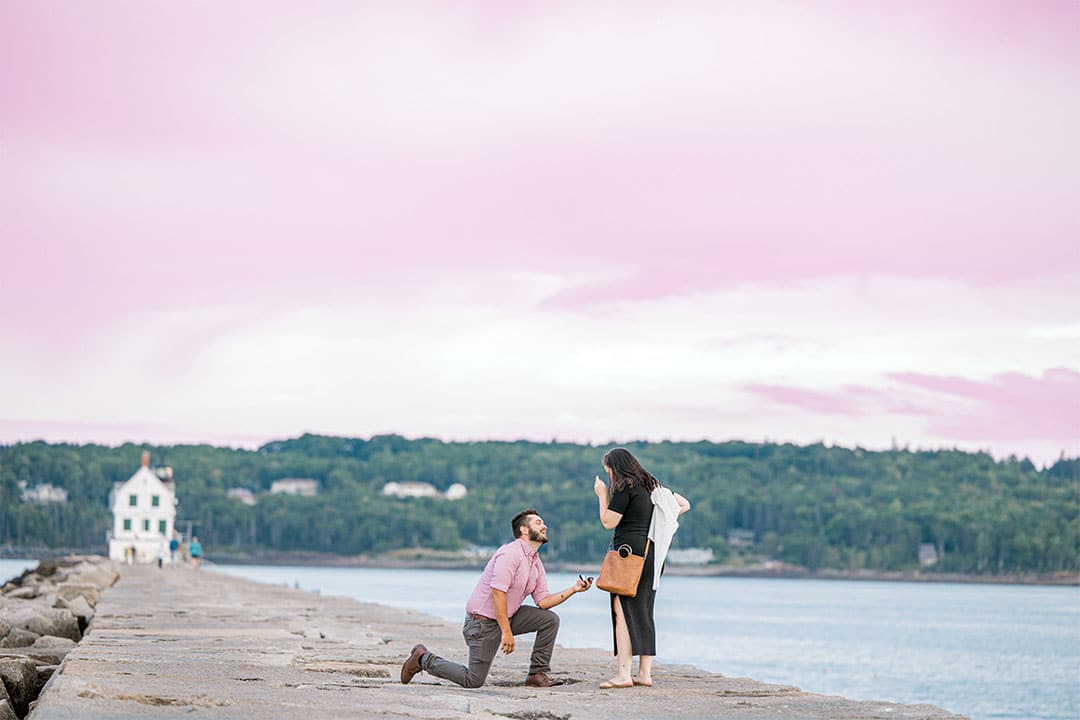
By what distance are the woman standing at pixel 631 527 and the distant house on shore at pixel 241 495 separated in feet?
603

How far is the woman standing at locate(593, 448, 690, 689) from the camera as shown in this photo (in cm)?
1046

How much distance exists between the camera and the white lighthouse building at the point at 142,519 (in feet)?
233

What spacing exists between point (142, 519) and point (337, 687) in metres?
64.6

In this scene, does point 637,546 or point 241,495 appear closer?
point 637,546

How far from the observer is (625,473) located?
1045 centimetres

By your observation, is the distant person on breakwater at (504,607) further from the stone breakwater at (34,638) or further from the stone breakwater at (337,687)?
the stone breakwater at (34,638)

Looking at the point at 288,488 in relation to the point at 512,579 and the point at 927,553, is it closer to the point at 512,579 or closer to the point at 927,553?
the point at 927,553

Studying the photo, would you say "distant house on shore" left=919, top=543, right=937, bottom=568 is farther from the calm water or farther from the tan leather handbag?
the tan leather handbag

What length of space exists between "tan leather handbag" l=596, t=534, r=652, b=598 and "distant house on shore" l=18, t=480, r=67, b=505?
552 feet

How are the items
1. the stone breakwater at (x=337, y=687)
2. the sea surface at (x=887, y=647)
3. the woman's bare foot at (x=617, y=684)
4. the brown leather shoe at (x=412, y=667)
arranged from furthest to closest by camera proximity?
the sea surface at (x=887, y=647)
the woman's bare foot at (x=617, y=684)
the brown leather shoe at (x=412, y=667)
the stone breakwater at (x=337, y=687)

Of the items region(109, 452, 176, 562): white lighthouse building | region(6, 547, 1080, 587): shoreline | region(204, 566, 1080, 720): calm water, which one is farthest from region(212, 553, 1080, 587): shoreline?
region(109, 452, 176, 562): white lighthouse building

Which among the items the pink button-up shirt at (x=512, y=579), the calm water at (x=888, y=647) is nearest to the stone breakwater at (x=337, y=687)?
the pink button-up shirt at (x=512, y=579)

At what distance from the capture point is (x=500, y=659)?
45.1 feet

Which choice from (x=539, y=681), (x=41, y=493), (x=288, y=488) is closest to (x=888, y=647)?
(x=539, y=681)
